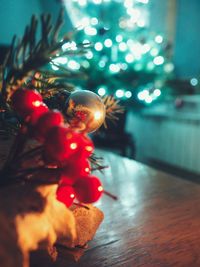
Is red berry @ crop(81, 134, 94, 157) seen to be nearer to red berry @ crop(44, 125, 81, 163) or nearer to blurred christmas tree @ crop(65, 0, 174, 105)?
red berry @ crop(44, 125, 81, 163)

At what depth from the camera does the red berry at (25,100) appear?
12.0 inches

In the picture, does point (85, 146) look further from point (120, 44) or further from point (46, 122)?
point (120, 44)

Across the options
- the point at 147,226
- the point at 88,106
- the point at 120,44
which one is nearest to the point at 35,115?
the point at 88,106

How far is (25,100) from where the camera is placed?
0.30 m

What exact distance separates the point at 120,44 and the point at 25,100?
1.86 meters

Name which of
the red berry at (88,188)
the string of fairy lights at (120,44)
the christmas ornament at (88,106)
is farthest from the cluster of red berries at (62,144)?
the string of fairy lights at (120,44)

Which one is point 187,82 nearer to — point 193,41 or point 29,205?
point 193,41

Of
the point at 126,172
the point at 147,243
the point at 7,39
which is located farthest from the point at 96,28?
the point at 147,243

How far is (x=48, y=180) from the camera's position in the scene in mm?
307

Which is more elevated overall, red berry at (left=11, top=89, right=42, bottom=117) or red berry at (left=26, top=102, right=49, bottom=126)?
red berry at (left=11, top=89, right=42, bottom=117)

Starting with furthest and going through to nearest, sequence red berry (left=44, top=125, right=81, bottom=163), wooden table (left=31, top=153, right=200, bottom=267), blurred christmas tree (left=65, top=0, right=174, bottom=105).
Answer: blurred christmas tree (left=65, top=0, right=174, bottom=105)
wooden table (left=31, top=153, right=200, bottom=267)
red berry (left=44, top=125, right=81, bottom=163)

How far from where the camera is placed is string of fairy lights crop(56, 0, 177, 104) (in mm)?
2010

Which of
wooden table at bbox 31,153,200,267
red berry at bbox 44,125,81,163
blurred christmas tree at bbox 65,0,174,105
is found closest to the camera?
red berry at bbox 44,125,81,163

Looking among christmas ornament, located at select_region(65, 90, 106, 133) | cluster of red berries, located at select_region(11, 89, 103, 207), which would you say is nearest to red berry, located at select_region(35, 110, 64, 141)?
cluster of red berries, located at select_region(11, 89, 103, 207)
